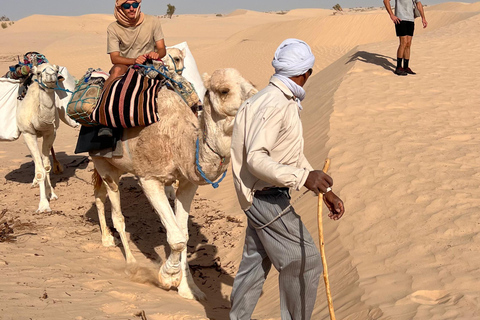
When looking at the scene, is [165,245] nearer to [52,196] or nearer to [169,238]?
[169,238]

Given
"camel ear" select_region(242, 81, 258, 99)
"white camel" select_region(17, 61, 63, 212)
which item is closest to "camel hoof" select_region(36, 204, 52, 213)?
"white camel" select_region(17, 61, 63, 212)

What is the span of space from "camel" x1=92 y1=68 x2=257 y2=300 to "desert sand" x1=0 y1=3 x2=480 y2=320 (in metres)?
0.43

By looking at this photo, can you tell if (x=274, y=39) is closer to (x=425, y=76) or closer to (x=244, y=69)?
(x=244, y=69)

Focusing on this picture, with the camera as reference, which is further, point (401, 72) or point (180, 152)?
point (401, 72)

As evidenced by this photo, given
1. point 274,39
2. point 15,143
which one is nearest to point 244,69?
point 274,39

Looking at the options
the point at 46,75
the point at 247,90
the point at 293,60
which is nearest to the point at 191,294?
the point at 247,90

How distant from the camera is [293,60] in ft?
10.1

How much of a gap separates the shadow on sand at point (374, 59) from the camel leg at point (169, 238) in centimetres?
794

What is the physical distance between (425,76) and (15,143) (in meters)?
9.49

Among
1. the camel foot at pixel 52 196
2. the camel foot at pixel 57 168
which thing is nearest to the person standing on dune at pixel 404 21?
the camel foot at pixel 57 168

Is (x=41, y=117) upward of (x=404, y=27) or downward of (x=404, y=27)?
downward

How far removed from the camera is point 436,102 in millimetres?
9062

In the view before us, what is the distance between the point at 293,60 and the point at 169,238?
2.37 m

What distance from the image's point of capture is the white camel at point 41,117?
760cm
